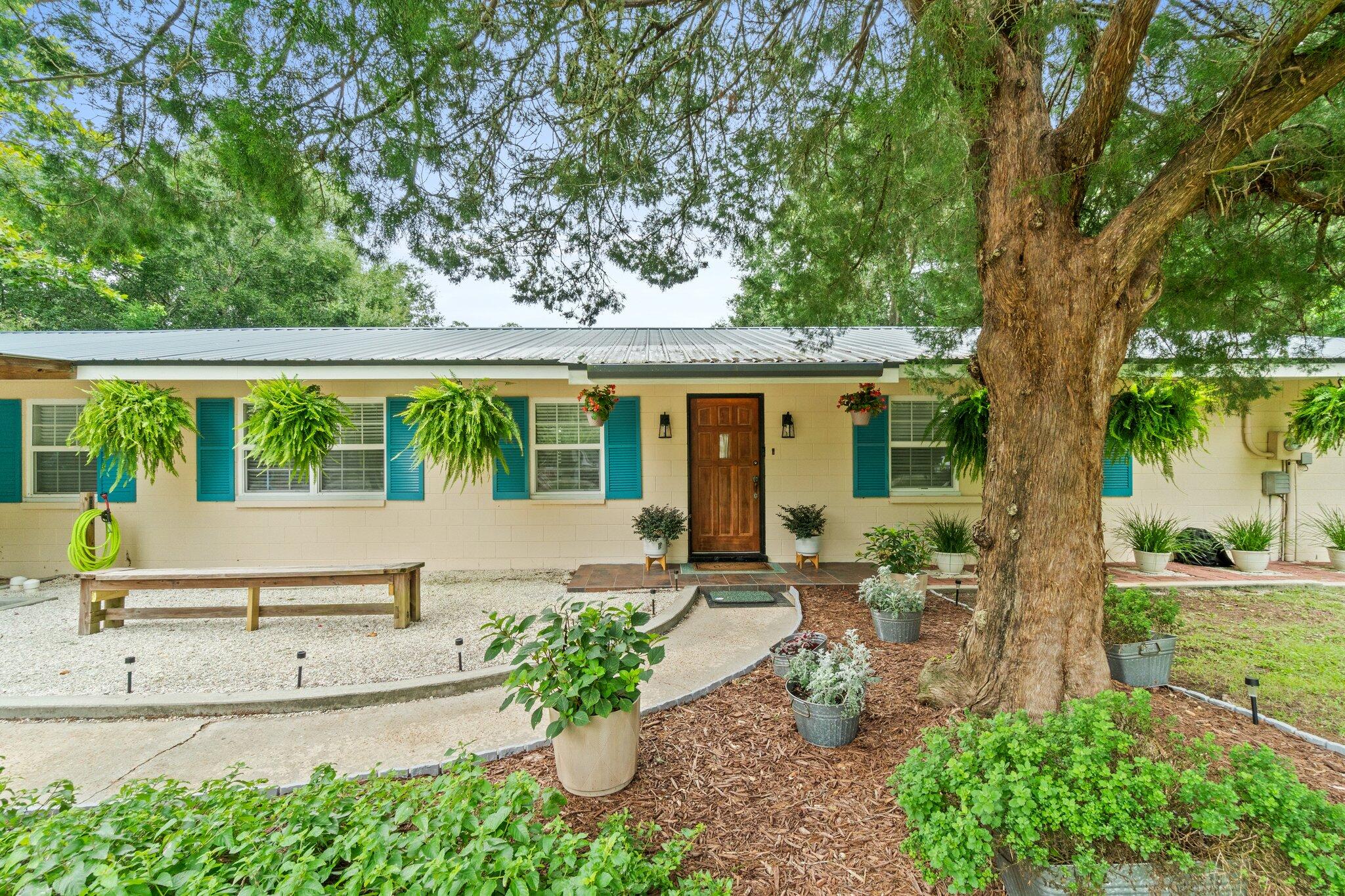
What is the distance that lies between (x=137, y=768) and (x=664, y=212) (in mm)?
4408

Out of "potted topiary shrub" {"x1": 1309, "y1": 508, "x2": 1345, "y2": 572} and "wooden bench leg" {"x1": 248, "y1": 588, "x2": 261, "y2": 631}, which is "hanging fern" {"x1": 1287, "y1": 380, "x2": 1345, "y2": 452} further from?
"wooden bench leg" {"x1": 248, "y1": 588, "x2": 261, "y2": 631}

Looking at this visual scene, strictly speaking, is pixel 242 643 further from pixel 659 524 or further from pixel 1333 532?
pixel 1333 532

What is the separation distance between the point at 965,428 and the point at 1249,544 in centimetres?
383

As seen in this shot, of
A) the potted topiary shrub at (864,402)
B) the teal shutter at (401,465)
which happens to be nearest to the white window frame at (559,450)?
the teal shutter at (401,465)

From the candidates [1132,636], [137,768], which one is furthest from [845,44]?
→ [137,768]

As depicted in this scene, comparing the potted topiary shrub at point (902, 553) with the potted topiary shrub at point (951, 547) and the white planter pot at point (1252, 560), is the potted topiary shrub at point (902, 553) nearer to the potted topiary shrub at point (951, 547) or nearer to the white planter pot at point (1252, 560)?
the potted topiary shrub at point (951, 547)

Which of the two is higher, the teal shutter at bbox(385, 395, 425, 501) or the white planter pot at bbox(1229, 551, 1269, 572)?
the teal shutter at bbox(385, 395, 425, 501)

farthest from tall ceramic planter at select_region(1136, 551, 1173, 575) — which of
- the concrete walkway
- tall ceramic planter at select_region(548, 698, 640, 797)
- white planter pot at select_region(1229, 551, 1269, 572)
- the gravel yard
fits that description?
tall ceramic planter at select_region(548, 698, 640, 797)

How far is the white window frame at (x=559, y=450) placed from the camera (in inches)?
243

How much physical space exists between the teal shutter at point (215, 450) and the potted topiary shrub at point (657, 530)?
4.86 meters

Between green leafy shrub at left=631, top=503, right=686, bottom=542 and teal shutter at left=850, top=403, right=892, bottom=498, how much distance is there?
2225mm

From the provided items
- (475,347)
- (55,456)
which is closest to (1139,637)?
(475,347)

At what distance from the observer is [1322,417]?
5.38 metres

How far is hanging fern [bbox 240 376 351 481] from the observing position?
4.73 meters
